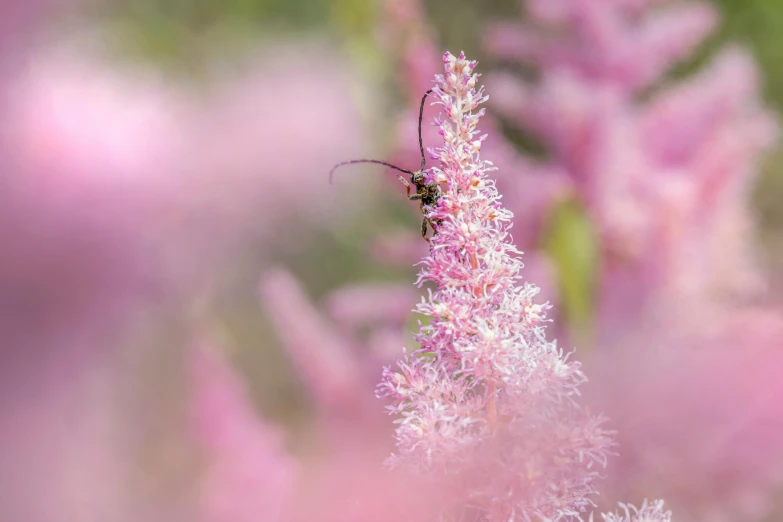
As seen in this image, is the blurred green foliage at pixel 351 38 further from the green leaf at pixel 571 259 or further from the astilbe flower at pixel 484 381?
the astilbe flower at pixel 484 381

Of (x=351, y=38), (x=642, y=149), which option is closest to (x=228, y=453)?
(x=642, y=149)

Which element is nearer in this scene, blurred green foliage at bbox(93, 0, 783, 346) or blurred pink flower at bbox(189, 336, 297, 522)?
blurred pink flower at bbox(189, 336, 297, 522)

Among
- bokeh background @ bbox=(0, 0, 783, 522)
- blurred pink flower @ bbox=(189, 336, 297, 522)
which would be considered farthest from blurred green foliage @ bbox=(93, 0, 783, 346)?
blurred pink flower @ bbox=(189, 336, 297, 522)

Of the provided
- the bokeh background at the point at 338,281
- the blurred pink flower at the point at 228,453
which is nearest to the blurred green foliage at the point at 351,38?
the bokeh background at the point at 338,281

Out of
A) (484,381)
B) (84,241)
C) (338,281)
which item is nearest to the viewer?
(484,381)

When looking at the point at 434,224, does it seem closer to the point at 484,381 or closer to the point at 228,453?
the point at 484,381

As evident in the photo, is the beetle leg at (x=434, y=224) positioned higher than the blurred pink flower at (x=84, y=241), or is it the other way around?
the blurred pink flower at (x=84, y=241)

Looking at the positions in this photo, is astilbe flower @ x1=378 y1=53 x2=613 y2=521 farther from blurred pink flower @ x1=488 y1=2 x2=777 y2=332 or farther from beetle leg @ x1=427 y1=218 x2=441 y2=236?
→ blurred pink flower @ x1=488 y1=2 x2=777 y2=332
